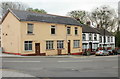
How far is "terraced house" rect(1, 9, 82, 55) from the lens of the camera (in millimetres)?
25906

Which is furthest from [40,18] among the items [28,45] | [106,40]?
[106,40]

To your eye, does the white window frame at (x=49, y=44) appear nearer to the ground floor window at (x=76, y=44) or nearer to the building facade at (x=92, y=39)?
the ground floor window at (x=76, y=44)

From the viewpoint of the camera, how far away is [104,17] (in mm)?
57656

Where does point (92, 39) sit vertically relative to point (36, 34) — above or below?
below

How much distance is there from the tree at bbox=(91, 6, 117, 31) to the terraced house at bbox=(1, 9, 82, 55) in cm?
2703

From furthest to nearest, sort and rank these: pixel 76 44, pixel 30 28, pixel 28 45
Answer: pixel 76 44 < pixel 30 28 < pixel 28 45

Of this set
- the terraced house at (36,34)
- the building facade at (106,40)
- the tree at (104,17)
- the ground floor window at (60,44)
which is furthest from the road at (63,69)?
the tree at (104,17)

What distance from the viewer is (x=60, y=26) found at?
103ft

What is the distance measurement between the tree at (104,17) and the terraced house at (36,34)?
27034 millimetres

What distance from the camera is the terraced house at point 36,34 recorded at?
25.9 metres

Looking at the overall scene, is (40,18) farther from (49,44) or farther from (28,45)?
(28,45)

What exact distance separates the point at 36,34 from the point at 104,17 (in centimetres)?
3664

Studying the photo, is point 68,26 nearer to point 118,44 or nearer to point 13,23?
point 13,23

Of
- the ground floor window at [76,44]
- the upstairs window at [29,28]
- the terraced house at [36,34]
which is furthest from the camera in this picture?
the ground floor window at [76,44]
